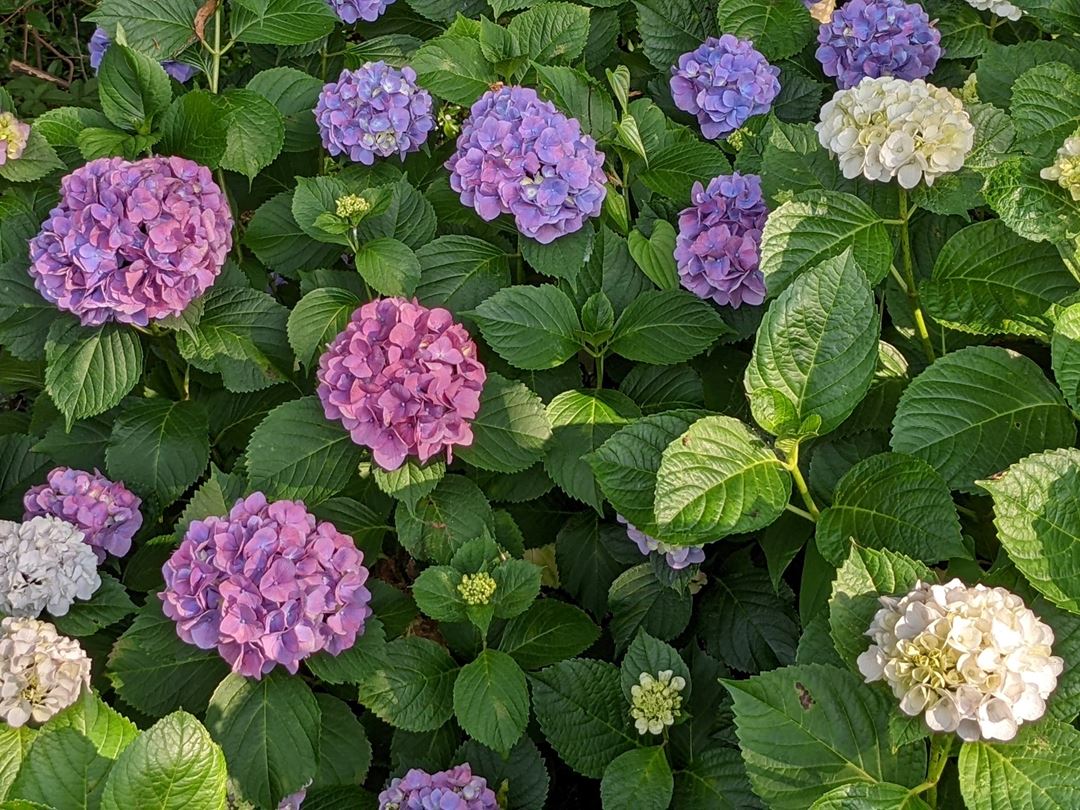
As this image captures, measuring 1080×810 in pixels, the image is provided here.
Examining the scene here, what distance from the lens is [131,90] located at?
2.27m

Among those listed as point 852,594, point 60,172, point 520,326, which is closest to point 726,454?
point 852,594

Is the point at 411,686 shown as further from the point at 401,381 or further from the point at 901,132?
the point at 901,132

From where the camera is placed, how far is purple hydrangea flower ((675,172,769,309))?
2.04 m

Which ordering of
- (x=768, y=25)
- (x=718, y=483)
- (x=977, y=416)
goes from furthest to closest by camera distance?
(x=768, y=25), (x=977, y=416), (x=718, y=483)

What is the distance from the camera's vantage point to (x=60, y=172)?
2389 mm

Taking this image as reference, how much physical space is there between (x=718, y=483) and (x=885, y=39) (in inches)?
51.9

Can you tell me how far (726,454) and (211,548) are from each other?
2.86ft

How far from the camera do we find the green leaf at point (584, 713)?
73.8 inches

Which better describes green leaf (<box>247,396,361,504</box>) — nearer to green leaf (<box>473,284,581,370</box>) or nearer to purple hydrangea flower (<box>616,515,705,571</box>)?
green leaf (<box>473,284,581,370</box>)

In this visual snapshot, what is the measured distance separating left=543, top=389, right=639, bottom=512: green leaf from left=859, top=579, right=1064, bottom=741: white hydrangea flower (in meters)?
0.67

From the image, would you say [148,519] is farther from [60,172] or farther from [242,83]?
[242,83]

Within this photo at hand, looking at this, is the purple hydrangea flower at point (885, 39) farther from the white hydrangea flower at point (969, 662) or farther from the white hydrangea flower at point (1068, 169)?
the white hydrangea flower at point (969, 662)

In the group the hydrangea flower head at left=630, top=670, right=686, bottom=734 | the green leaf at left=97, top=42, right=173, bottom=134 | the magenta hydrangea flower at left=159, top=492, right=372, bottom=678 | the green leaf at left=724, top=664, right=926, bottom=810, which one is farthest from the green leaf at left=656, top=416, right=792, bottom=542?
the green leaf at left=97, top=42, right=173, bottom=134

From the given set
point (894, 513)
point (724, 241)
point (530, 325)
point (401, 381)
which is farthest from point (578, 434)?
point (894, 513)
